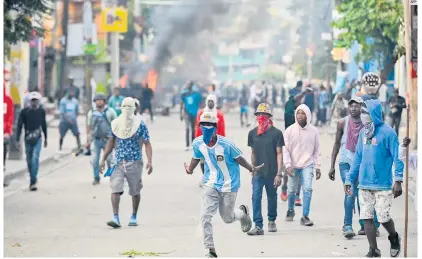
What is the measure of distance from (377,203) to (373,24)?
766 inches

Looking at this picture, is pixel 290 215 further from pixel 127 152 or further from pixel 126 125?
pixel 126 125

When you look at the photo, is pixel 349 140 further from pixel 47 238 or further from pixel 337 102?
pixel 337 102

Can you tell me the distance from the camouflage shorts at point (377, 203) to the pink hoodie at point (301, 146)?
3269 millimetres

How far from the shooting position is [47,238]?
14.1 m

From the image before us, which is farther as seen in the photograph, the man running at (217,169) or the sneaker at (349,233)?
the sneaker at (349,233)

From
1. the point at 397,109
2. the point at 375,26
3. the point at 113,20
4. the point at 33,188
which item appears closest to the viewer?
the point at 33,188

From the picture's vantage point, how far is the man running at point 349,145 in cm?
1395

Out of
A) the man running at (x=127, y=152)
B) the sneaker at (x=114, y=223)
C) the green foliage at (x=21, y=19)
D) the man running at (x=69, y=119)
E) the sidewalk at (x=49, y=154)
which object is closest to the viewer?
the sneaker at (x=114, y=223)

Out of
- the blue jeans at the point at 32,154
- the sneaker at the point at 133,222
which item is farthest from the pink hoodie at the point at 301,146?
the blue jeans at the point at 32,154

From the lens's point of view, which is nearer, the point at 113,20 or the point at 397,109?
the point at 397,109

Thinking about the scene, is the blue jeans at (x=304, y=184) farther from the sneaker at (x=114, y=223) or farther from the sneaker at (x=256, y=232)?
the sneaker at (x=114, y=223)

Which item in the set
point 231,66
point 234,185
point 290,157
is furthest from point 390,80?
point 231,66

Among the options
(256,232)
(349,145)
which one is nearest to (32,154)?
(256,232)

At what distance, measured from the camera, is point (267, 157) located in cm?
1462
